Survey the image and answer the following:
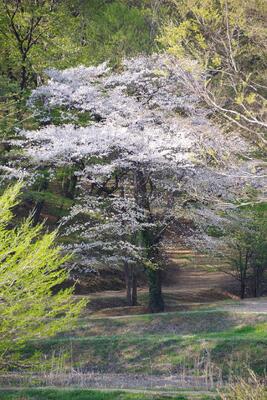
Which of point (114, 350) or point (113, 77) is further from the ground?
point (113, 77)

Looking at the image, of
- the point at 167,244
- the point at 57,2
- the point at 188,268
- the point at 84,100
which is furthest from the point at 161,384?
the point at 188,268

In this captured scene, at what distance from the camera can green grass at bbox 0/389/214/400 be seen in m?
10.1

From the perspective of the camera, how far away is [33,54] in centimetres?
2423

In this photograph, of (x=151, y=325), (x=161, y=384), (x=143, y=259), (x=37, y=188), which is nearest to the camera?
(x=161, y=384)

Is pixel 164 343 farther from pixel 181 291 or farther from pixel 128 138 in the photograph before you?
pixel 181 291

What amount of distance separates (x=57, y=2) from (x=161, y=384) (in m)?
19.8

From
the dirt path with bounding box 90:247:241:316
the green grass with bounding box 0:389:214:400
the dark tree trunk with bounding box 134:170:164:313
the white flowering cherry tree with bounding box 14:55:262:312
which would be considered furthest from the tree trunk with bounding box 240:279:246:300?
the green grass with bounding box 0:389:214:400

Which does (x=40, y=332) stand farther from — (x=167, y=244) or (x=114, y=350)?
(x=167, y=244)

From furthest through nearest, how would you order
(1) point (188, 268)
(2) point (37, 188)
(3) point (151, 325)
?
(1) point (188, 268) < (2) point (37, 188) < (3) point (151, 325)

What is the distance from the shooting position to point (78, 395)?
33.9 ft

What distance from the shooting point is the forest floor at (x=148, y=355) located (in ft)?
36.1

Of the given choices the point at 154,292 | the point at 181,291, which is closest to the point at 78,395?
the point at 154,292

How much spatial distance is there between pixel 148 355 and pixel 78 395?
4217mm

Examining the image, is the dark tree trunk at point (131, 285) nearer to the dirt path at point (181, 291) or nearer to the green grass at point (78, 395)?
the dirt path at point (181, 291)
